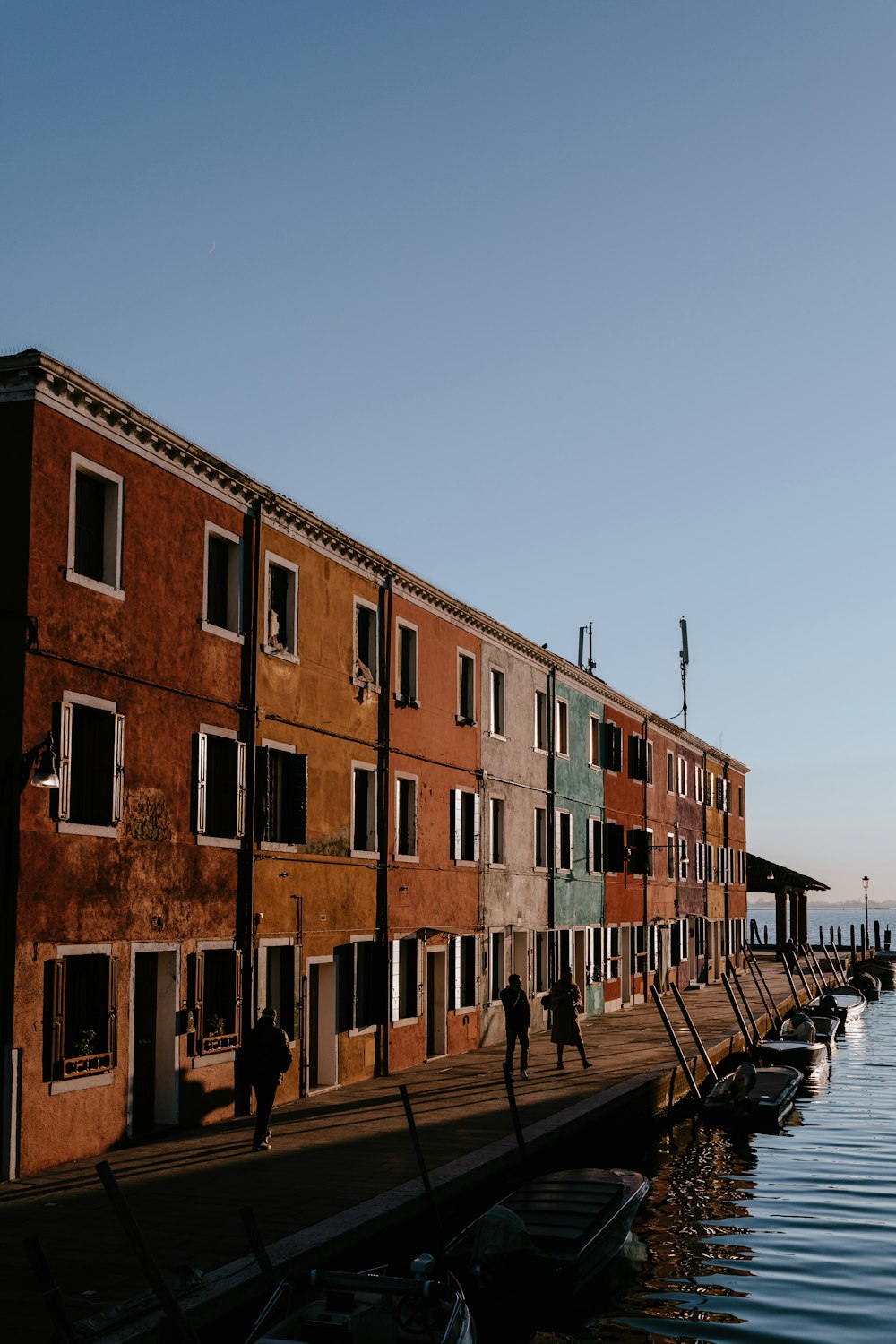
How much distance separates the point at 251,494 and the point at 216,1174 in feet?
34.1

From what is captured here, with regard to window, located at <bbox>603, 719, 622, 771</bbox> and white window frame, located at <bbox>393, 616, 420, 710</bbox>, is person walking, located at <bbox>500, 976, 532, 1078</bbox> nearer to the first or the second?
white window frame, located at <bbox>393, 616, 420, 710</bbox>

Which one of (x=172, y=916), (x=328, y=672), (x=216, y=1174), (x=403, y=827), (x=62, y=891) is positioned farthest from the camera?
(x=403, y=827)

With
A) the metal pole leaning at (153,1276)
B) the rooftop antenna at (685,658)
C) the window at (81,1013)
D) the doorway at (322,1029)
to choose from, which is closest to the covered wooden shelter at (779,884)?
the rooftop antenna at (685,658)

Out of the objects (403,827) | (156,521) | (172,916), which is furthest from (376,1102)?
(156,521)

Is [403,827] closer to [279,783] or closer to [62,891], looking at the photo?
[279,783]

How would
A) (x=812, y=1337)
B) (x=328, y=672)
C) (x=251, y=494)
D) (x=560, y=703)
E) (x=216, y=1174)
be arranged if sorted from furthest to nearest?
(x=560, y=703) → (x=328, y=672) → (x=251, y=494) → (x=216, y=1174) → (x=812, y=1337)

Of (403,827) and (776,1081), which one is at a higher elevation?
(403,827)

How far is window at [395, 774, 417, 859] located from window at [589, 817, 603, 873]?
13.5m

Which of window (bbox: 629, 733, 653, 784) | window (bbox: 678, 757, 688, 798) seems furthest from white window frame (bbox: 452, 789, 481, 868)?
window (bbox: 678, 757, 688, 798)

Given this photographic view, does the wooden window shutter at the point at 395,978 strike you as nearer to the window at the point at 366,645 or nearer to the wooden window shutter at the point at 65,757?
the window at the point at 366,645

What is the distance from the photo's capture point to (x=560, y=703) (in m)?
38.4

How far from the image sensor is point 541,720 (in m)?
36.9

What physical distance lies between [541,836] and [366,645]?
12.2 meters

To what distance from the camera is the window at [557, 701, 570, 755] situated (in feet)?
125
